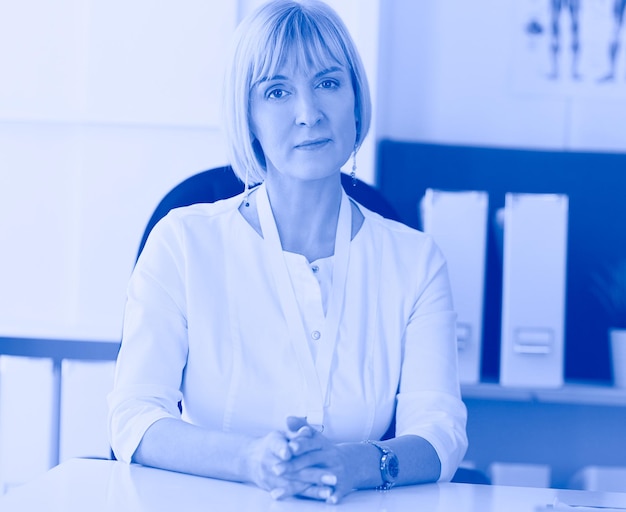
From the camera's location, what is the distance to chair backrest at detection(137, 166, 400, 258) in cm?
174

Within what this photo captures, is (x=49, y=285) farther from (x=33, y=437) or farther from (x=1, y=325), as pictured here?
(x=33, y=437)

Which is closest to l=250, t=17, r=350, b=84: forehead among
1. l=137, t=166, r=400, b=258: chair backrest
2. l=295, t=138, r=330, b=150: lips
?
l=295, t=138, r=330, b=150: lips

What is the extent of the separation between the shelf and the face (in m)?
0.70

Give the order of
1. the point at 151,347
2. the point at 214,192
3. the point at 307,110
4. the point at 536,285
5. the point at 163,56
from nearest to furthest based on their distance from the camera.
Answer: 1. the point at 151,347
2. the point at 307,110
3. the point at 214,192
4. the point at 536,285
5. the point at 163,56

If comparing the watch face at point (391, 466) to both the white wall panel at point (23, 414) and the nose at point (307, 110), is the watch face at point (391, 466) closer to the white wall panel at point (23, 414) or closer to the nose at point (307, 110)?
the nose at point (307, 110)

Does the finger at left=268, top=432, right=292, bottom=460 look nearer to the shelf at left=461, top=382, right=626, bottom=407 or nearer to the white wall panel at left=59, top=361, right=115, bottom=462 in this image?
the shelf at left=461, top=382, right=626, bottom=407

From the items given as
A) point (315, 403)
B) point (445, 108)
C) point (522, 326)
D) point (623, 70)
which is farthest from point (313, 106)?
point (623, 70)

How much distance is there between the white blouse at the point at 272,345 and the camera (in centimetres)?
→ 148

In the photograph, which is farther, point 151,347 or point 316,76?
point 316,76

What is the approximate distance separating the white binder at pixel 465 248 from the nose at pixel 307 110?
56 cm

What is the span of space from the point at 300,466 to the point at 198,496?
144 millimetres

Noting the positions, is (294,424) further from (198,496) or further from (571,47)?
(571,47)

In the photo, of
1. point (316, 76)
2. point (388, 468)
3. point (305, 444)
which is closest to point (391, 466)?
point (388, 468)

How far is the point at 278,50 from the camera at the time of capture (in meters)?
1.56
